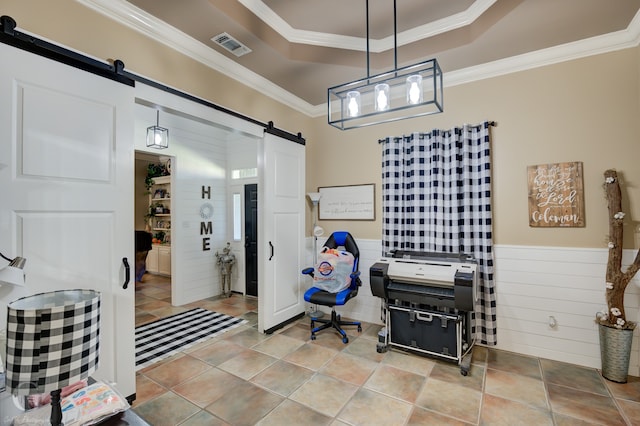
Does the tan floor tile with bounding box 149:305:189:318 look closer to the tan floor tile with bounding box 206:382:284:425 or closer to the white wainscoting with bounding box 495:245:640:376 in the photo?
the tan floor tile with bounding box 206:382:284:425

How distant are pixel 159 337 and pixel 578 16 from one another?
16.2 feet

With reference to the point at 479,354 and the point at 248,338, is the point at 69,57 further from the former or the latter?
the point at 479,354

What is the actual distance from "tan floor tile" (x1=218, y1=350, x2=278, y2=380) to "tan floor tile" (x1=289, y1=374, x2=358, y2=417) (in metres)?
0.49

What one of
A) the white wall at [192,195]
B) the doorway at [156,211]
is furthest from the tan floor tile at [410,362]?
the doorway at [156,211]

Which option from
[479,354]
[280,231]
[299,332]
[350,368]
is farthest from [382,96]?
[299,332]

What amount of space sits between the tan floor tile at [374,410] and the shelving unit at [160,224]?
5.62 meters

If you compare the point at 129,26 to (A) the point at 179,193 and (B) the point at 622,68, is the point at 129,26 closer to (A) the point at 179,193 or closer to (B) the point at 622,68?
(A) the point at 179,193

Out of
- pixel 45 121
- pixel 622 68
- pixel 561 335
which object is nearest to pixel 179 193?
pixel 45 121

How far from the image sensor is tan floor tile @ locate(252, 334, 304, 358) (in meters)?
3.02

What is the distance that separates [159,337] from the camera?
11.1 ft

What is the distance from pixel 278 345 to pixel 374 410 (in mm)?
1333

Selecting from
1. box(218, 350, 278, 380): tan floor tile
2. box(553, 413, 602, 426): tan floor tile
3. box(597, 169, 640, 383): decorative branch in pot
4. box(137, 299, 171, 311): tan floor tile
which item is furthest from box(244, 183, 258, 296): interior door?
box(597, 169, 640, 383): decorative branch in pot

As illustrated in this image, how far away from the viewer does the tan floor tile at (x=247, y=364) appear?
104 inches

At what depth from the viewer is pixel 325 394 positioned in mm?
2316
